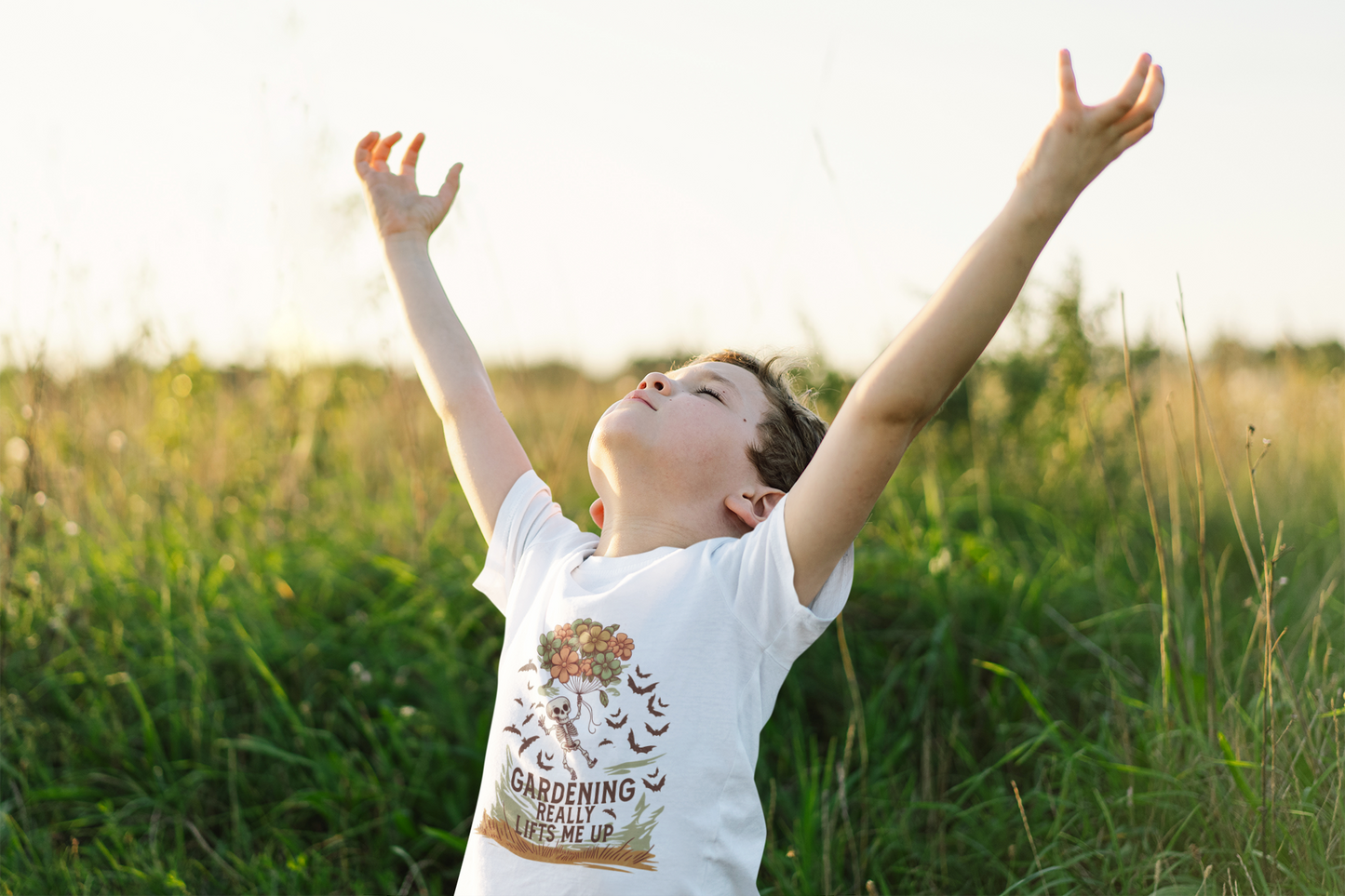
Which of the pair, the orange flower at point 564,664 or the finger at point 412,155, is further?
the finger at point 412,155

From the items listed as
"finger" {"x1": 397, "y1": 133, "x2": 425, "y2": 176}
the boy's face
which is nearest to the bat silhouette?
the boy's face

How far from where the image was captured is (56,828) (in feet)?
7.63

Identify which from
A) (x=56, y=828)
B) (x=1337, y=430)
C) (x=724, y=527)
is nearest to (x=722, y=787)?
(x=724, y=527)

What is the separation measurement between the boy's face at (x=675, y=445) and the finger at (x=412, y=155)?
84 cm

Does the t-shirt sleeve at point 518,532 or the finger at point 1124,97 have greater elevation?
the finger at point 1124,97

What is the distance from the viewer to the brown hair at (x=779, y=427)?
1.64 meters

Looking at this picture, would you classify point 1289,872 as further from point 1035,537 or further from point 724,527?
point 1035,537

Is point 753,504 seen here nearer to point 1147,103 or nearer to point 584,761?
point 584,761

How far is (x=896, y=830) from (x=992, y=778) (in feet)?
1.46

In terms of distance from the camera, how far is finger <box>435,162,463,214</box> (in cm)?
203

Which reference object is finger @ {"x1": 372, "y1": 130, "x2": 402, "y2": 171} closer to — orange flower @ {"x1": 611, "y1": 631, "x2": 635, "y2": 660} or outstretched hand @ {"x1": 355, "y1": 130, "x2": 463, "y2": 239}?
outstretched hand @ {"x1": 355, "y1": 130, "x2": 463, "y2": 239}

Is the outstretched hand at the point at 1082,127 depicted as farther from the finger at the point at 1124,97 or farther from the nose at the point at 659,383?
the nose at the point at 659,383

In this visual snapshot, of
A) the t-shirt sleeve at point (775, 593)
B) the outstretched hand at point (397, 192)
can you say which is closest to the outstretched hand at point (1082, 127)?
the t-shirt sleeve at point (775, 593)

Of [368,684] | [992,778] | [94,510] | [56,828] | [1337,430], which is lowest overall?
[992,778]
